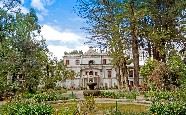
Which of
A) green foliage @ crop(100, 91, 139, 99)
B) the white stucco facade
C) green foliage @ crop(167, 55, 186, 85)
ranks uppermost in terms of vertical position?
the white stucco facade

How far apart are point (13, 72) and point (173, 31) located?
19.1 m

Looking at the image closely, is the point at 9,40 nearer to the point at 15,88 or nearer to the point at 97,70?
the point at 15,88

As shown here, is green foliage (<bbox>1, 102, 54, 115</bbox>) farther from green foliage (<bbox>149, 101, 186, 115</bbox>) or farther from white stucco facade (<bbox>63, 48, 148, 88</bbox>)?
white stucco facade (<bbox>63, 48, 148, 88</bbox>)

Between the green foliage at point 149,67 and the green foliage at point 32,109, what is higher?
the green foliage at point 149,67

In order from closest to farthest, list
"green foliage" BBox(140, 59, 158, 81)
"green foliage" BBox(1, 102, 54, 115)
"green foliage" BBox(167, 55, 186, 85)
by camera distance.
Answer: "green foliage" BBox(1, 102, 54, 115)
"green foliage" BBox(167, 55, 186, 85)
"green foliage" BBox(140, 59, 158, 81)

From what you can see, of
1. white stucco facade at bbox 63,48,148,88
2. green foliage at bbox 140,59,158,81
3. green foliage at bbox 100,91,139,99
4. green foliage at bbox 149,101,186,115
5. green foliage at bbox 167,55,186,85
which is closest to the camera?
green foliage at bbox 149,101,186,115

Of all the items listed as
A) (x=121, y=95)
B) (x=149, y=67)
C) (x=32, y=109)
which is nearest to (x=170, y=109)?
(x=32, y=109)

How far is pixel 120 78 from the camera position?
50.5m

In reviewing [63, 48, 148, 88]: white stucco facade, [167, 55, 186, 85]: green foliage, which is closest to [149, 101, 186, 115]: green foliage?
[167, 55, 186, 85]: green foliage

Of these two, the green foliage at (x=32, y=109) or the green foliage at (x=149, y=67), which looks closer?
the green foliage at (x=32, y=109)

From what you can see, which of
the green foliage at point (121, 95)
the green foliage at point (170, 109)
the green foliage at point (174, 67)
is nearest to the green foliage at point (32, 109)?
the green foliage at point (170, 109)

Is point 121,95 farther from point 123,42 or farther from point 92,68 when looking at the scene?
point 92,68

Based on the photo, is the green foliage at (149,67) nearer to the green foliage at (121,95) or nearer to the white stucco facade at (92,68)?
the green foliage at (121,95)

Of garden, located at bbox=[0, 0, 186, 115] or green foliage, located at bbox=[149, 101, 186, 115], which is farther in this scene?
garden, located at bbox=[0, 0, 186, 115]
